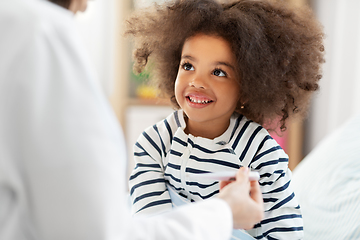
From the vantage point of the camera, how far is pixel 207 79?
0.93 metres

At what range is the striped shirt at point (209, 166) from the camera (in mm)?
905

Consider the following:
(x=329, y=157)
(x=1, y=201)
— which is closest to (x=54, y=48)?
(x=1, y=201)

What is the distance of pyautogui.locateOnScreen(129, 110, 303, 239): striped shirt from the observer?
0.91 meters

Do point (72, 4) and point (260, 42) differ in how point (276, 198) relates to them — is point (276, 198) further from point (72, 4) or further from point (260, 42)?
point (72, 4)

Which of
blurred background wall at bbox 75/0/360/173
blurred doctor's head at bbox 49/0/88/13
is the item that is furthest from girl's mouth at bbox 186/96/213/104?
blurred background wall at bbox 75/0/360/173

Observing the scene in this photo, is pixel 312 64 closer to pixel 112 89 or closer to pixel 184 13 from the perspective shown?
pixel 184 13

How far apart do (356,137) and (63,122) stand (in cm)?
106

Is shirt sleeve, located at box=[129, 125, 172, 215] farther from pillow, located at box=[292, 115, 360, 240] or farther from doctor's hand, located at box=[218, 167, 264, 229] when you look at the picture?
pillow, located at box=[292, 115, 360, 240]

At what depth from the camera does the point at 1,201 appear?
1.57 feet

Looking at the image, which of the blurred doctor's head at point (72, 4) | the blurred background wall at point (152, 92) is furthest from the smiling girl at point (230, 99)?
the blurred background wall at point (152, 92)

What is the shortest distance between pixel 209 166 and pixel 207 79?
0.72ft

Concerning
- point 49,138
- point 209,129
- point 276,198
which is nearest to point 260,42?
point 209,129

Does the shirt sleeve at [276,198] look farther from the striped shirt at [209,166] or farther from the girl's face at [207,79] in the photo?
the girl's face at [207,79]

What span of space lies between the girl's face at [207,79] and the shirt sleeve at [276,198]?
16 centimetres
